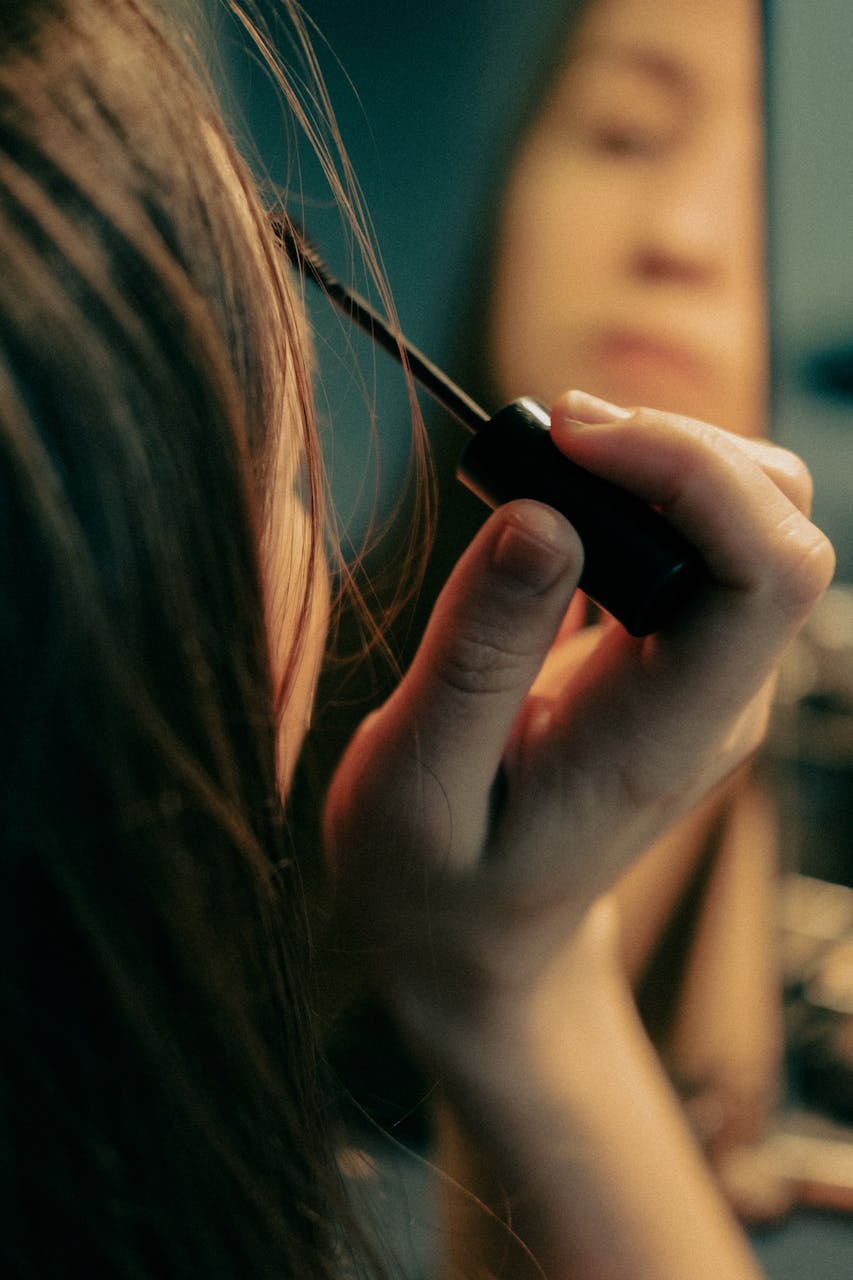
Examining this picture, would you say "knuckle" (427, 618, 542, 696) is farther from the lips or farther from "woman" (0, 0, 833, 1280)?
the lips

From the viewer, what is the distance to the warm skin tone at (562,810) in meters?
0.37

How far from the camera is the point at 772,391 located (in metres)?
0.88

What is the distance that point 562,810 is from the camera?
46cm

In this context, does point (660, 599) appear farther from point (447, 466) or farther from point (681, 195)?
point (681, 195)

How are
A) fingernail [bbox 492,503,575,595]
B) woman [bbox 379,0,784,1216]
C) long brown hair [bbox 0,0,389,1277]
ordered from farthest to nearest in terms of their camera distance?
woman [bbox 379,0,784,1216], fingernail [bbox 492,503,575,595], long brown hair [bbox 0,0,389,1277]

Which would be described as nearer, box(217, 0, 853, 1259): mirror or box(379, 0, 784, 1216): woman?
box(217, 0, 853, 1259): mirror

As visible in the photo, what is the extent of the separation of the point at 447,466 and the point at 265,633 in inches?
15.9

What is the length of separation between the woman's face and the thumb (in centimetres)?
42

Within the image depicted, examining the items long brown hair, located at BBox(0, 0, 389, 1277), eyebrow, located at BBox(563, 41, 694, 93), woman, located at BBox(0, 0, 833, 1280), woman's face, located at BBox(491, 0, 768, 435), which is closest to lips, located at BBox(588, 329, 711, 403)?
woman's face, located at BBox(491, 0, 768, 435)

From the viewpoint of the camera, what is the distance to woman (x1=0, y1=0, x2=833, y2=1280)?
0.72 ft

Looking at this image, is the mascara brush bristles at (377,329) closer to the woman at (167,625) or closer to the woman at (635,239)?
the woman at (167,625)

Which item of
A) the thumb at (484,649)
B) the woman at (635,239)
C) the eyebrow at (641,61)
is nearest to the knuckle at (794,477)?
the thumb at (484,649)

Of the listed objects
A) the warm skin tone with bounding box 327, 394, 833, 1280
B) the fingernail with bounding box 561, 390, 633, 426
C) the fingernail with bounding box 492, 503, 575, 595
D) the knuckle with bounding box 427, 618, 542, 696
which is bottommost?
the warm skin tone with bounding box 327, 394, 833, 1280

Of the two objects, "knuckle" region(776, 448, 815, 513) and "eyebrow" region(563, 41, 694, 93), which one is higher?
"eyebrow" region(563, 41, 694, 93)
